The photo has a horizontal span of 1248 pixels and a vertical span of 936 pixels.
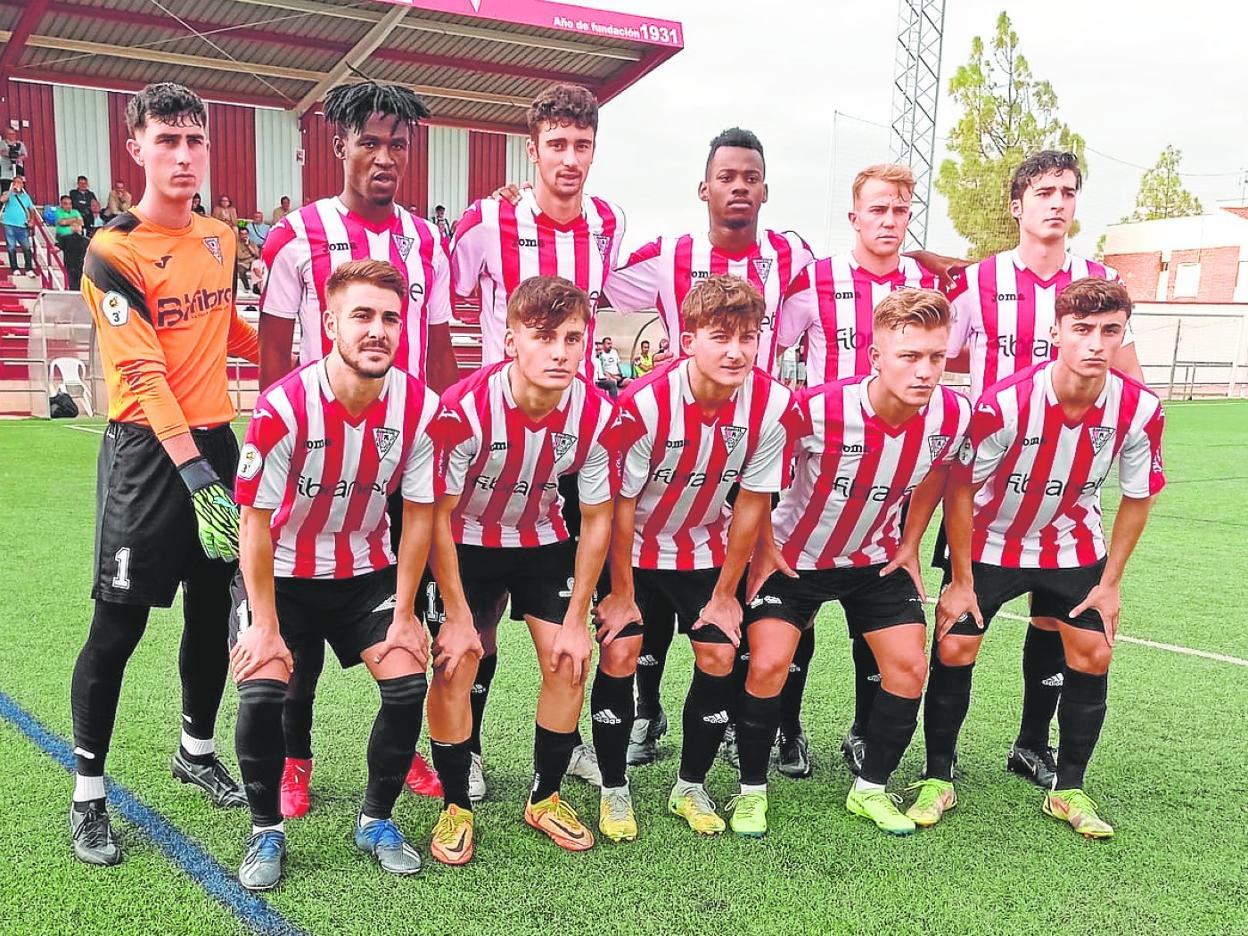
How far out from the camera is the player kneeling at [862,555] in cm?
310

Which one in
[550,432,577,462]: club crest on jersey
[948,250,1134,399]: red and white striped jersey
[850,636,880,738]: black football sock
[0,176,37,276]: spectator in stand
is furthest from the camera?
[0,176,37,276]: spectator in stand

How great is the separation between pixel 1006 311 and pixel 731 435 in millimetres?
1213

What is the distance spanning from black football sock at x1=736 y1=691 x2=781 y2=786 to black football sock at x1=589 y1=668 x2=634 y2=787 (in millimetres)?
377

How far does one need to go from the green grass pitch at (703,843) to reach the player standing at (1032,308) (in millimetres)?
250

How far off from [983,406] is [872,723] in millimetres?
1083

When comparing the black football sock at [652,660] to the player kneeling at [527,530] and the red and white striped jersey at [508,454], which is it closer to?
the player kneeling at [527,530]

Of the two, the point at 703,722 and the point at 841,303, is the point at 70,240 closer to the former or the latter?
the point at 841,303

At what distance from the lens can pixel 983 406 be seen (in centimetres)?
313

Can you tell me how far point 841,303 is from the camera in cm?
352

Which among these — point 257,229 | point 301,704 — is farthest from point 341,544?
point 257,229

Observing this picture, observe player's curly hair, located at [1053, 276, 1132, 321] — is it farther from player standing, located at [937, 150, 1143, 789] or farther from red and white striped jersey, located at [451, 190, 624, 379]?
red and white striped jersey, located at [451, 190, 624, 379]

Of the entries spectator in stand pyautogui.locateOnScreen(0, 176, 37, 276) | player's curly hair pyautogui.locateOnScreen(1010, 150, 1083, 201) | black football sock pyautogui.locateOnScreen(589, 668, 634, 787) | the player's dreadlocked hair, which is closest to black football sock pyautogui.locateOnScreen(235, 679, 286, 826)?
black football sock pyautogui.locateOnScreen(589, 668, 634, 787)

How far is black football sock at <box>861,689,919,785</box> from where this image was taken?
3.14 metres

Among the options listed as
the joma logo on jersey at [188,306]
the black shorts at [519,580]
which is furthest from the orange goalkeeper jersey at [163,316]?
the black shorts at [519,580]
